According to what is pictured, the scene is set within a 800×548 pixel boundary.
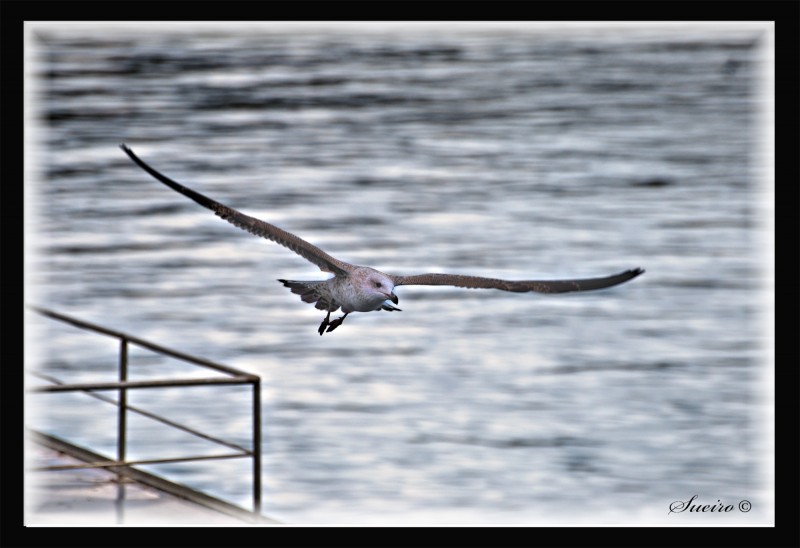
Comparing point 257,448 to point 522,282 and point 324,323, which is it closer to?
point 324,323

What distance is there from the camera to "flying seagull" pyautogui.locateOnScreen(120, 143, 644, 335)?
5.74 meters

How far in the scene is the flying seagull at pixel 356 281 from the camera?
5.74 m

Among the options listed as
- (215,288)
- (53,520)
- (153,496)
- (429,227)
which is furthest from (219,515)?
(429,227)

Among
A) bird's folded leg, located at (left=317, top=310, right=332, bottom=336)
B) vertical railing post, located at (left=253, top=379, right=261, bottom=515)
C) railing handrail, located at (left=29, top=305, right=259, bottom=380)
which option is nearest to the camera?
bird's folded leg, located at (left=317, top=310, right=332, bottom=336)

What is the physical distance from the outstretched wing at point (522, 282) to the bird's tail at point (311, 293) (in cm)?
37

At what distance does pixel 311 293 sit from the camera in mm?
6227

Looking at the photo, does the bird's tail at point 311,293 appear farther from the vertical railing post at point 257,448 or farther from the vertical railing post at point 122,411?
the vertical railing post at point 122,411

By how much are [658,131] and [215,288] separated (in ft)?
20.8

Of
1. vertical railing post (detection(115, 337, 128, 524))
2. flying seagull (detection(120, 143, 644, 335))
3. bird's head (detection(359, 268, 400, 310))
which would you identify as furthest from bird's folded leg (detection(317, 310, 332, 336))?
vertical railing post (detection(115, 337, 128, 524))

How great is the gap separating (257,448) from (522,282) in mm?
1904

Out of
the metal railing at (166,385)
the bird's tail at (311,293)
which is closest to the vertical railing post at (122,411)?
the metal railing at (166,385)

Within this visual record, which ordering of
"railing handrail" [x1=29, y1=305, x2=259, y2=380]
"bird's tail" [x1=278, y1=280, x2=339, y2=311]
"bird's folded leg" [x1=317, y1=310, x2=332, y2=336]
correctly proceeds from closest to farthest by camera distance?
"bird's folded leg" [x1=317, y1=310, x2=332, y2=336]
"bird's tail" [x1=278, y1=280, x2=339, y2=311]
"railing handrail" [x1=29, y1=305, x2=259, y2=380]

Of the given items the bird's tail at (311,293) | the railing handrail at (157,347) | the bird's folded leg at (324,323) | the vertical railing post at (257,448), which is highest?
the bird's tail at (311,293)

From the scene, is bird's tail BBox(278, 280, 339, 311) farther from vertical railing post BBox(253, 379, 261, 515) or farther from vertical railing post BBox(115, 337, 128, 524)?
vertical railing post BBox(115, 337, 128, 524)
